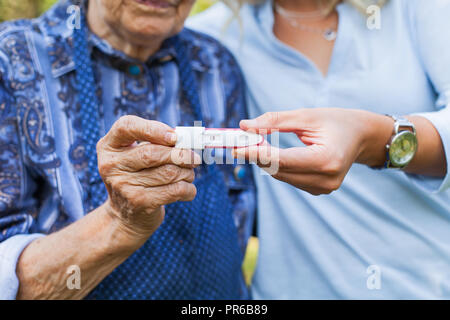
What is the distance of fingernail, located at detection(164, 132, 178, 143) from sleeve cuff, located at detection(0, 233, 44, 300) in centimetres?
51

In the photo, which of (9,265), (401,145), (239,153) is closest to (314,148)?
(239,153)

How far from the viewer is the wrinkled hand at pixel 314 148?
3.12ft

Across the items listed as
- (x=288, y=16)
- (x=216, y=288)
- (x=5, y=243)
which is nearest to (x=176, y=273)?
(x=216, y=288)

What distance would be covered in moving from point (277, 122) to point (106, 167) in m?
0.42

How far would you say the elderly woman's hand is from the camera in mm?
921

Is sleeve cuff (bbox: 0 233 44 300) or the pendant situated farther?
the pendant

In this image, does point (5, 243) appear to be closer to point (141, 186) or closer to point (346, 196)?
point (141, 186)

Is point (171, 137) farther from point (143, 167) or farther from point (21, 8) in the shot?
point (21, 8)

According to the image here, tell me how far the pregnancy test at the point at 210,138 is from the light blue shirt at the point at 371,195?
49cm

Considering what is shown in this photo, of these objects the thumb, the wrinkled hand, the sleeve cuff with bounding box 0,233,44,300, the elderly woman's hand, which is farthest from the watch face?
the sleeve cuff with bounding box 0,233,44,300

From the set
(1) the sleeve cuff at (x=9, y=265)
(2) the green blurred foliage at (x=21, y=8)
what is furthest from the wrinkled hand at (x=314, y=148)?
(2) the green blurred foliage at (x=21, y=8)

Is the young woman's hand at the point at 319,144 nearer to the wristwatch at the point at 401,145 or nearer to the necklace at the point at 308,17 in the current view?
the wristwatch at the point at 401,145

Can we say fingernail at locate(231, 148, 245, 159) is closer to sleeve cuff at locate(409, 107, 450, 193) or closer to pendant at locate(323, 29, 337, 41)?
sleeve cuff at locate(409, 107, 450, 193)
